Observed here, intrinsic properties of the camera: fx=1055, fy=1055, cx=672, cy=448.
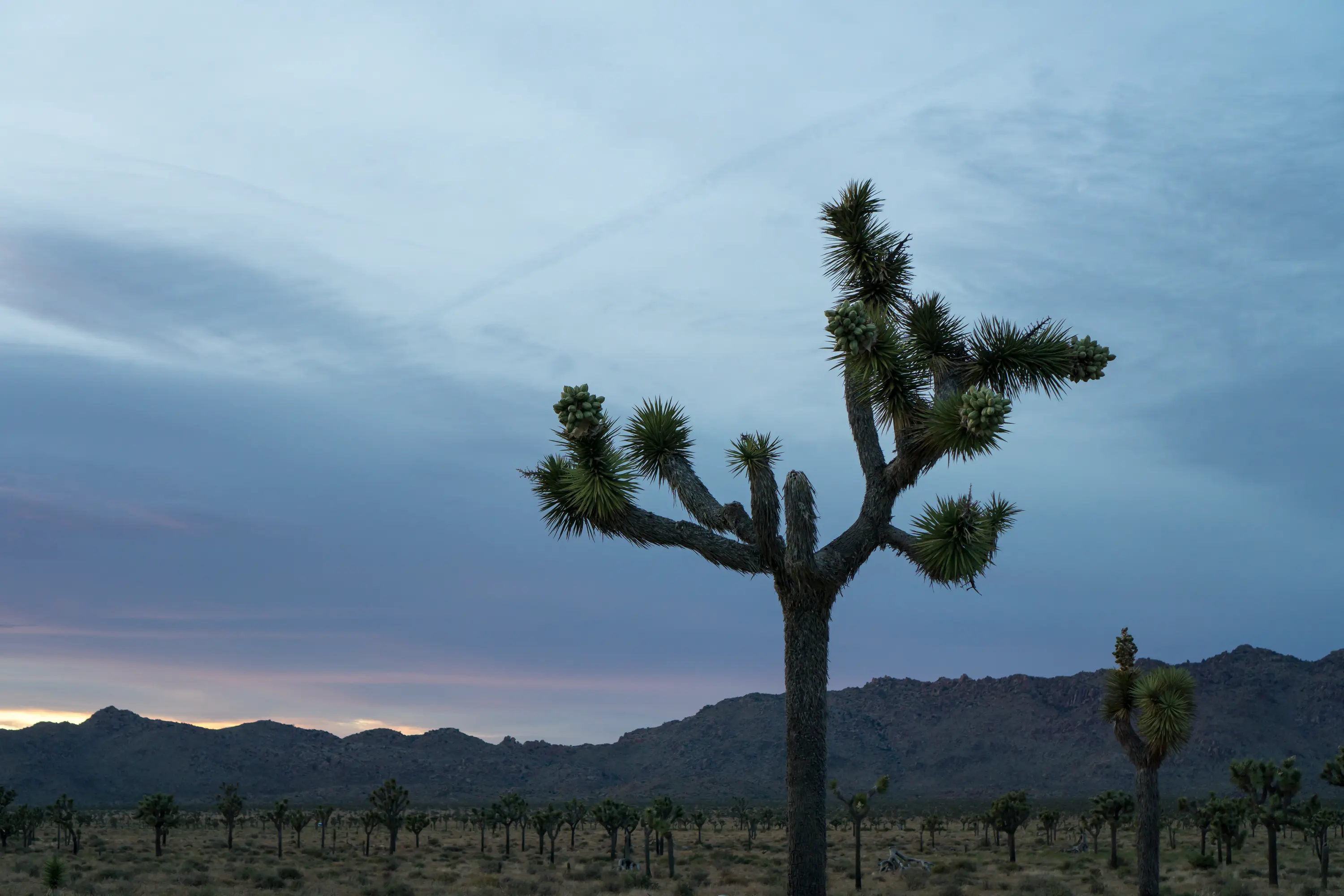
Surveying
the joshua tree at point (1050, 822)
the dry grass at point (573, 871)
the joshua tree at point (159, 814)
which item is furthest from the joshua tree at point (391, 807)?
the joshua tree at point (1050, 822)

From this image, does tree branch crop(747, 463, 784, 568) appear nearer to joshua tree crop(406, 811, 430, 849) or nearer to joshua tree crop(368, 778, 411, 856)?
joshua tree crop(368, 778, 411, 856)

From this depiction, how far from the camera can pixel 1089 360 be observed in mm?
14227

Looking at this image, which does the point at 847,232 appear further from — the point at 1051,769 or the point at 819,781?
the point at 1051,769

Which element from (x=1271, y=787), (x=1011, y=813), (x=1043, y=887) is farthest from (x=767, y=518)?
(x=1011, y=813)

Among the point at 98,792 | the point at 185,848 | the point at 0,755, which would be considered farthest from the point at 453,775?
the point at 185,848

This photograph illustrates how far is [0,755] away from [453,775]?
242 feet

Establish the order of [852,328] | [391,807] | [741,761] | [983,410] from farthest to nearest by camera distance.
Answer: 1. [741,761]
2. [391,807]
3. [852,328]
4. [983,410]

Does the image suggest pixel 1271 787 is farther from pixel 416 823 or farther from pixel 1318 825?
pixel 416 823

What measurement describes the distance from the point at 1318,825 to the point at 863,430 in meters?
39.9

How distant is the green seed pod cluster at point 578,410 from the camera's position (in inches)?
550

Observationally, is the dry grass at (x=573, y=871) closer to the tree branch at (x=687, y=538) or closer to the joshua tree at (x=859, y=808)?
the joshua tree at (x=859, y=808)

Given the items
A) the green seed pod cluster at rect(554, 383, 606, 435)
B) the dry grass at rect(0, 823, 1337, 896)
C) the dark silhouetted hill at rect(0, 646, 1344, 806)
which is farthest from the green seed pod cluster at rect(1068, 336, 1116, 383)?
the dark silhouetted hill at rect(0, 646, 1344, 806)

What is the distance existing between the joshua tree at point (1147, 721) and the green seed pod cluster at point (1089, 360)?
18401 mm

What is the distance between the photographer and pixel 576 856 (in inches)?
2454
